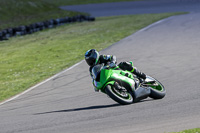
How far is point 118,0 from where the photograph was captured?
152ft

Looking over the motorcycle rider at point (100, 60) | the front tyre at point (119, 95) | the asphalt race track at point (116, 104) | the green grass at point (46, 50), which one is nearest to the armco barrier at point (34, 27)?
the green grass at point (46, 50)

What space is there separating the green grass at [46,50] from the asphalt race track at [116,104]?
1408 mm

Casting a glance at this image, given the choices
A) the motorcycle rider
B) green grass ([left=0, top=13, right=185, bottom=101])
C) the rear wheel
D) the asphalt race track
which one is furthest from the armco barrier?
the rear wheel

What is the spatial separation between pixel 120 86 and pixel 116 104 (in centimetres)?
54

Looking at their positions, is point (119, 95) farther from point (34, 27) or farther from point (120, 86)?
point (34, 27)

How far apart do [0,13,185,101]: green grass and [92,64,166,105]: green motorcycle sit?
4.74m

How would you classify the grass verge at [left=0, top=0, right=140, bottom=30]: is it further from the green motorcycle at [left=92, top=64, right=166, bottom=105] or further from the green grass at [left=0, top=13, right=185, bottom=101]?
the green motorcycle at [left=92, top=64, right=166, bottom=105]

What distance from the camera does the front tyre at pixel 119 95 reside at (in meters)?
7.84

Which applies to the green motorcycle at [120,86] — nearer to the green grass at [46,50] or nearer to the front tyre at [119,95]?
the front tyre at [119,95]

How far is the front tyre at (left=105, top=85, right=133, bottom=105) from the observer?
7840 millimetres

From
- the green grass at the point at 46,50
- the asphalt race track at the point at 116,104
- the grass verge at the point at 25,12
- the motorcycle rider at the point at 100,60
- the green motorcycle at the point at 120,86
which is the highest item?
the motorcycle rider at the point at 100,60

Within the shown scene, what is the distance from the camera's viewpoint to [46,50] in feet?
67.0

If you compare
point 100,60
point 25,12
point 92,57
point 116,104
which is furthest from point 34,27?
point 116,104

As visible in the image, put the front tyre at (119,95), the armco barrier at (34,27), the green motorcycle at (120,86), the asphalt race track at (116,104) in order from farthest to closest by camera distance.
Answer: the armco barrier at (34,27) → the green motorcycle at (120,86) → the front tyre at (119,95) → the asphalt race track at (116,104)
